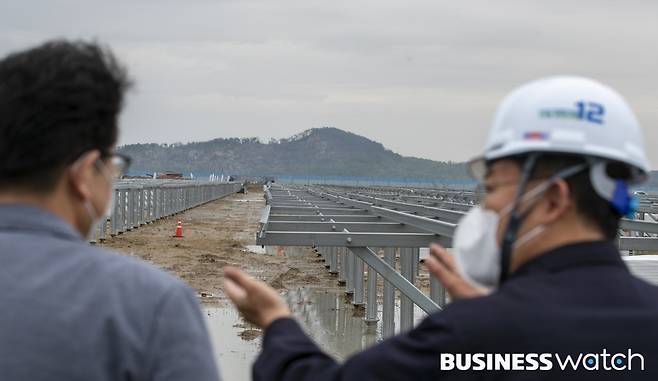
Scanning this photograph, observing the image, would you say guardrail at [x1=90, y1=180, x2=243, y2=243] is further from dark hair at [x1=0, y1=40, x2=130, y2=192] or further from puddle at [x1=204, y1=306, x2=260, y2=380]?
dark hair at [x1=0, y1=40, x2=130, y2=192]

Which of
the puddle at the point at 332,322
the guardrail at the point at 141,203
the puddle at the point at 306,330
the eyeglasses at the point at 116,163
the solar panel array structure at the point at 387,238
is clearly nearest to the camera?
the eyeglasses at the point at 116,163

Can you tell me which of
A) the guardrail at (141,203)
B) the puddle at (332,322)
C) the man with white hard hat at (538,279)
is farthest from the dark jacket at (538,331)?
the guardrail at (141,203)

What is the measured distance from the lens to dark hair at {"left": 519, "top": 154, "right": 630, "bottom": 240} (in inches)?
71.8

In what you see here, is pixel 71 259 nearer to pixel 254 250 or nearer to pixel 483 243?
pixel 483 243

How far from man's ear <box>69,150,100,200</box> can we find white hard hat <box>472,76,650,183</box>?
2.84 feet

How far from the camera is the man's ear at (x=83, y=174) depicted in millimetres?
1743

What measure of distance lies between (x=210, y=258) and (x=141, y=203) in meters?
8.04

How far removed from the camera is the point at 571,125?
1.83 metres

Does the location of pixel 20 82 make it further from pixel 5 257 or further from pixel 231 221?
pixel 231 221

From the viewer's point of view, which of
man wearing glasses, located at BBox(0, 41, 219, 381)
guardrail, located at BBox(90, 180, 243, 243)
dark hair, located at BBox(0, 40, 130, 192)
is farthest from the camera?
guardrail, located at BBox(90, 180, 243, 243)

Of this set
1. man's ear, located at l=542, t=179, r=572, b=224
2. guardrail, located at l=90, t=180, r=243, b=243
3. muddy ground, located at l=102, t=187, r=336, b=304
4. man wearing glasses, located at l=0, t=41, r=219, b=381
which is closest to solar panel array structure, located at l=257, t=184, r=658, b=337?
muddy ground, located at l=102, t=187, r=336, b=304

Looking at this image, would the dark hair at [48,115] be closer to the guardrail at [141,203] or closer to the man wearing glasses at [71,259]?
the man wearing glasses at [71,259]

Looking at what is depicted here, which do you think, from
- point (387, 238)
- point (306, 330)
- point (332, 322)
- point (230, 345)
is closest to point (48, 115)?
point (387, 238)

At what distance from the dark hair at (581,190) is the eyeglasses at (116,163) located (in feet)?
2.98
